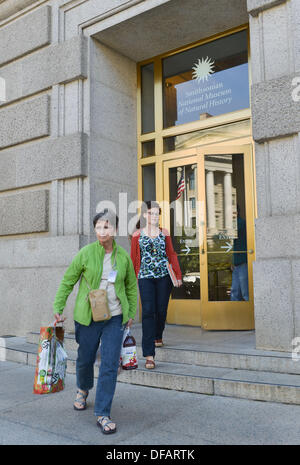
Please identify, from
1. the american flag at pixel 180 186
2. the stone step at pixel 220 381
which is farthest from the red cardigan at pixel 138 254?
the american flag at pixel 180 186

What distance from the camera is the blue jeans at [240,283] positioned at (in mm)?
6301

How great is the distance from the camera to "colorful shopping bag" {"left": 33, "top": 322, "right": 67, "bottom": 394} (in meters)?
3.81

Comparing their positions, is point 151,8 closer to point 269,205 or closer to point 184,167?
point 184,167

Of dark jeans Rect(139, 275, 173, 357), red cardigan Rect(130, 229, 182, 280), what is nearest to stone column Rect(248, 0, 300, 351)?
red cardigan Rect(130, 229, 182, 280)

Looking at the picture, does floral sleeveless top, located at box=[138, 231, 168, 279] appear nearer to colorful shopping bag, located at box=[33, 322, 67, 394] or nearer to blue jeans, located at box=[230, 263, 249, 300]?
colorful shopping bag, located at box=[33, 322, 67, 394]

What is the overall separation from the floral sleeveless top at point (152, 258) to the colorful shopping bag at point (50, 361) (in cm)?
131

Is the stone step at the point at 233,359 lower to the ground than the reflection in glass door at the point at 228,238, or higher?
lower

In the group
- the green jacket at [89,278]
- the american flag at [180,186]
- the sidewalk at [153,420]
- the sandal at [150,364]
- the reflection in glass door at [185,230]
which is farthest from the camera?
the american flag at [180,186]

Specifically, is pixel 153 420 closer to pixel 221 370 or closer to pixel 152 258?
pixel 221 370

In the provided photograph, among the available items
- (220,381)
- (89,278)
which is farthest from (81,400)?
(220,381)

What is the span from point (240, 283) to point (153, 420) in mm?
3146

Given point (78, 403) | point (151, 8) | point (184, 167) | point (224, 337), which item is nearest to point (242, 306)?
point (224, 337)

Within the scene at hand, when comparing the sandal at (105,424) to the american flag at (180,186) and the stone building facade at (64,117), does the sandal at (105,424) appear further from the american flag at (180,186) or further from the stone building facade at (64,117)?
the american flag at (180,186)

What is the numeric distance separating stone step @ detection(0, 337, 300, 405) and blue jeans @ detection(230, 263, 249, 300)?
1.77 m
